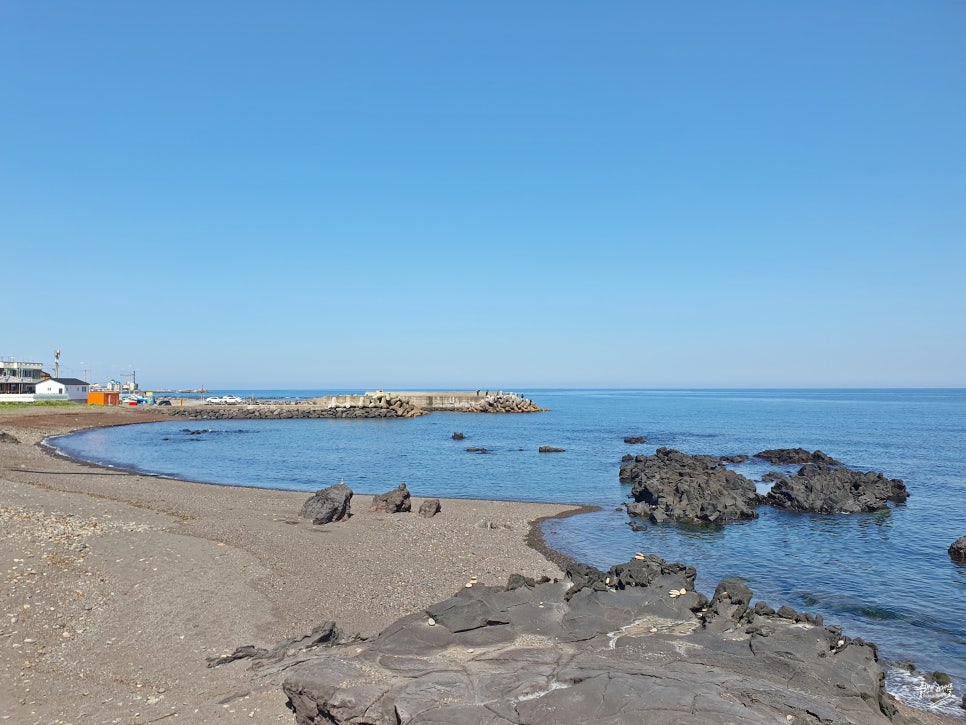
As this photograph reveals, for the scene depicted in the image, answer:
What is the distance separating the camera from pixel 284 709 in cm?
939

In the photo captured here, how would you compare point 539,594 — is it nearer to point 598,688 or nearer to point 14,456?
point 598,688

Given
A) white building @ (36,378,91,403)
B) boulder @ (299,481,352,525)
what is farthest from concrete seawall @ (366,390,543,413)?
boulder @ (299,481,352,525)

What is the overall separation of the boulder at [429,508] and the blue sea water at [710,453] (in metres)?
4.90

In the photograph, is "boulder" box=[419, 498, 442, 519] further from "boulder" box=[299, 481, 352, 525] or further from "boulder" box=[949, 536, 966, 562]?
"boulder" box=[949, 536, 966, 562]

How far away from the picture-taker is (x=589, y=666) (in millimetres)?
9844

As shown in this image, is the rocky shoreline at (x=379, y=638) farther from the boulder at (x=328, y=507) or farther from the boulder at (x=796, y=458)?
the boulder at (x=796, y=458)

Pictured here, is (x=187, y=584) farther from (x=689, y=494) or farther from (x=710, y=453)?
(x=710, y=453)

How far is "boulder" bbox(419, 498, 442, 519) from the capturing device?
2652cm

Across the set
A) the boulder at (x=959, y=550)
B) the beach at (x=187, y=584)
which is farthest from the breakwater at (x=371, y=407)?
the boulder at (x=959, y=550)

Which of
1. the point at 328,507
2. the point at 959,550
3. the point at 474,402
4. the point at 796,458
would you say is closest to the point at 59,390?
the point at 474,402

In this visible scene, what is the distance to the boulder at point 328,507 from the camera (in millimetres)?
24188

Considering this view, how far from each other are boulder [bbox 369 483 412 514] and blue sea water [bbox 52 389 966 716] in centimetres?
625

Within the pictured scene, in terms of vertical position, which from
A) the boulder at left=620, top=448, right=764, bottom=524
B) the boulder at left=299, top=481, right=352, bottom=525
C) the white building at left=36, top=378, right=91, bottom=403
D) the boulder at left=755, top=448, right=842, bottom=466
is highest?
the white building at left=36, top=378, right=91, bottom=403

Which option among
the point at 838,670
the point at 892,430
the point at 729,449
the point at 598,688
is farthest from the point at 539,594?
the point at 892,430
